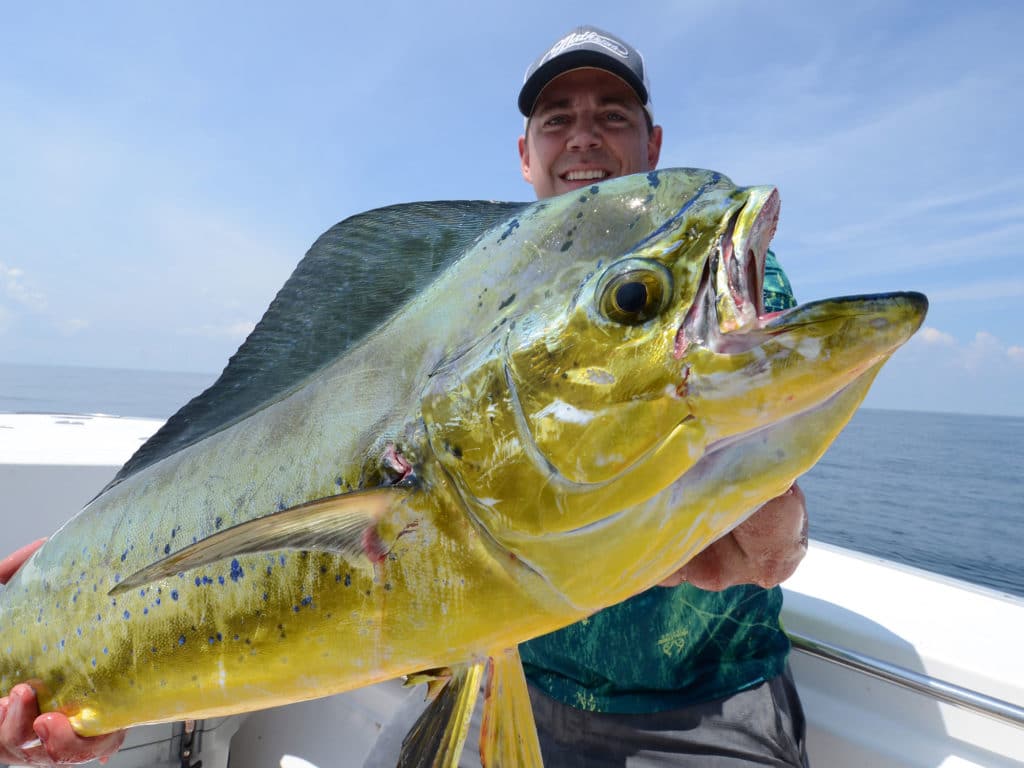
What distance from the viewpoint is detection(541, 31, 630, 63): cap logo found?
2.60 meters

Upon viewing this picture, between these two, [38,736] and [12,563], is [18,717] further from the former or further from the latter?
[12,563]

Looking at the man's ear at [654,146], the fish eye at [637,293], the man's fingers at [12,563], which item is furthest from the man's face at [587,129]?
the man's fingers at [12,563]

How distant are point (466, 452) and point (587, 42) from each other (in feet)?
7.27

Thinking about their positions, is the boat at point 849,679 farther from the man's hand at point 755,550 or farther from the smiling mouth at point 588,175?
the smiling mouth at point 588,175

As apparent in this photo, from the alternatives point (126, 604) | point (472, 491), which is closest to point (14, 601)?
point (126, 604)

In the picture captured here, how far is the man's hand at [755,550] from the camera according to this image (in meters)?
1.40

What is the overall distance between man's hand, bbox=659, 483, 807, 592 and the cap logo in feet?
6.36

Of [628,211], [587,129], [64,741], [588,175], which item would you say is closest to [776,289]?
[628,211]

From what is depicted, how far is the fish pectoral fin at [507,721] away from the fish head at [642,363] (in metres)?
0.30

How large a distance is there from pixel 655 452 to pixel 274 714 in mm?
3234

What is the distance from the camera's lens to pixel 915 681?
6.94 feet

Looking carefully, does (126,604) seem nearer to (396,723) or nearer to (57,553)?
(57,553)

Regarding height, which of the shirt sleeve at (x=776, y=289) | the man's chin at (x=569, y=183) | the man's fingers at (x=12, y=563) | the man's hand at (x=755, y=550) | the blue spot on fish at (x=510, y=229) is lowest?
the man's hand at (x=755, y=550)

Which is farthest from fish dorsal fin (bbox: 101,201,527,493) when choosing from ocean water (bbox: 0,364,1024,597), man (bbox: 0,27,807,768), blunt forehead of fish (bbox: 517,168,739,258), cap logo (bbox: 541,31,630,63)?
ocean water (bbox: 0,364,1024,597)
